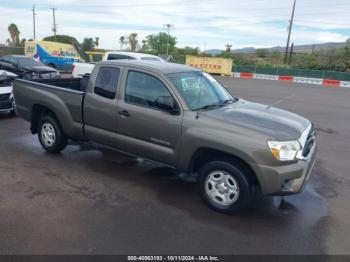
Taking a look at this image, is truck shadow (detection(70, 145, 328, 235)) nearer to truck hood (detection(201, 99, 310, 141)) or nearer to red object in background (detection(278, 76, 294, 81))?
truck hood (detection(201, 99, 310, 141))

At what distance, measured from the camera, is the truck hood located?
403 centimetres

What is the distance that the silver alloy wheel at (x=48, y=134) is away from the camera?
20.2 ft

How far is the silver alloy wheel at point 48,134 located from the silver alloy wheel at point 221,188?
3325mm

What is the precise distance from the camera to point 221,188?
14.0ft

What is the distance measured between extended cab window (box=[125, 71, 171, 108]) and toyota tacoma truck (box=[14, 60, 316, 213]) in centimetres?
1

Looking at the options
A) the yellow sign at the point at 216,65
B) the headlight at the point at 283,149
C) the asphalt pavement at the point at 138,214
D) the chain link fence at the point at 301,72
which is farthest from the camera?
the yellow sign at the point at 216,65

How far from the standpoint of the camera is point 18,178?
512 cm

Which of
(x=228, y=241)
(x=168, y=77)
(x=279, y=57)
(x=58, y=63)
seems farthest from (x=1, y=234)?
(x=279, y=57)

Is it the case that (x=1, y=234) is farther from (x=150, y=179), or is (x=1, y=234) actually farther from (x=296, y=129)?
(x=296, y=129)

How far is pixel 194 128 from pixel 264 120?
96 centimetres

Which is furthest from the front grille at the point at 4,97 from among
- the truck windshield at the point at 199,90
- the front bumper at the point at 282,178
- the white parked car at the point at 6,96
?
the front bumper at the point at 282,178

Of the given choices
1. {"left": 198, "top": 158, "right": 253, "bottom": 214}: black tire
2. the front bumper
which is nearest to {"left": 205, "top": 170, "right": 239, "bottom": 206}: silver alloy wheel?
{"left": 198, "top": 158, "right": 253, "bottom": 214}: black tire

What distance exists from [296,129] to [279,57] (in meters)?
58.6

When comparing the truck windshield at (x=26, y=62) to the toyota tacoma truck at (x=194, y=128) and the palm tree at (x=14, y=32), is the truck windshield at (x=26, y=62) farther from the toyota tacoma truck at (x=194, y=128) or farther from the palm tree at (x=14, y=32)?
the palm tree at (x=14, y=32)
